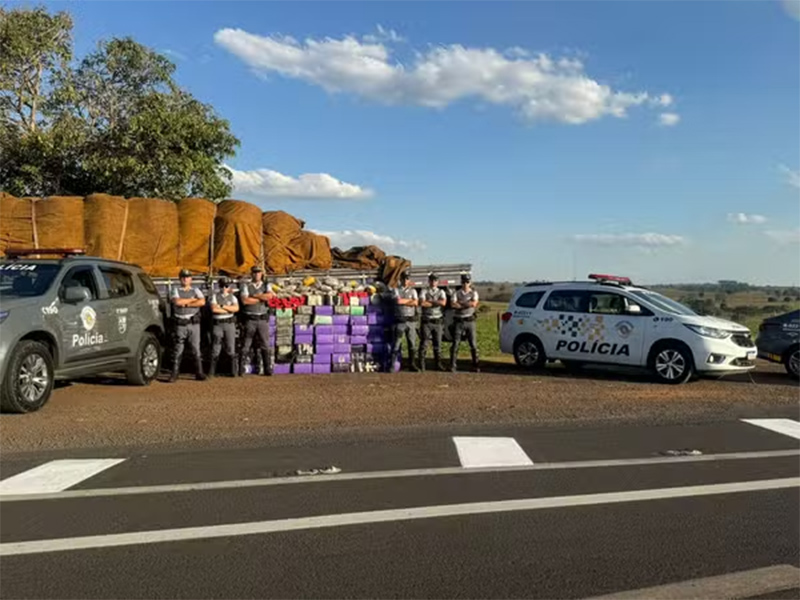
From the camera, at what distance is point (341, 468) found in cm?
676

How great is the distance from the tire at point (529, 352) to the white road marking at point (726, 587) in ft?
33.8

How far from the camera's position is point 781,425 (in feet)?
30.0

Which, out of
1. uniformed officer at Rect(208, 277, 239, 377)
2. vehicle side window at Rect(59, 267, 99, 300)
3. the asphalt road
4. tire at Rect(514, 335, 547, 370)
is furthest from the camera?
tire at Rect(514, 335, 547, 370)

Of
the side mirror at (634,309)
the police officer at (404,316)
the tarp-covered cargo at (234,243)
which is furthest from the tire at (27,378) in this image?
the side mirror at (634,309)

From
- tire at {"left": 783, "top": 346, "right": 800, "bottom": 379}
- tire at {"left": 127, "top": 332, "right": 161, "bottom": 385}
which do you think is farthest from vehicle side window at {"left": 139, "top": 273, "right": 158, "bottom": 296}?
tire at {"left": 783, "top": 346, "right": 800, "bottom": 379}

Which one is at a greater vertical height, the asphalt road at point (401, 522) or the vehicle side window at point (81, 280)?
the vehicle side window at point (81, 280)

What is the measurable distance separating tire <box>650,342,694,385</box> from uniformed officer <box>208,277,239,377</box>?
23.9 feet

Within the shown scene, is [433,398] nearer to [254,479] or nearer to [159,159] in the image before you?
[254,479]

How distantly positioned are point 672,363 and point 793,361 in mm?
2511

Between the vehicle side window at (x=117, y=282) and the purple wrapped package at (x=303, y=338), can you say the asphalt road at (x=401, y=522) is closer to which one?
the vehicle side window at (x=117, y=282)

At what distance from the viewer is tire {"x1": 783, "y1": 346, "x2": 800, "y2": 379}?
44.4ft

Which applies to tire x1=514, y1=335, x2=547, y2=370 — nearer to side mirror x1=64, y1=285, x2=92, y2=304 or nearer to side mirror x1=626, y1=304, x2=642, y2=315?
side mirror x1=626, y1=304, x2=642, y2=315

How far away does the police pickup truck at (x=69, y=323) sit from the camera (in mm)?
9086

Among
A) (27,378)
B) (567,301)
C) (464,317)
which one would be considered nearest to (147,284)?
(27,378)
